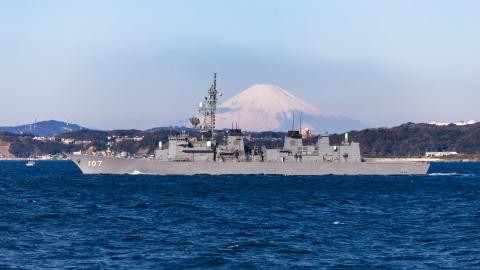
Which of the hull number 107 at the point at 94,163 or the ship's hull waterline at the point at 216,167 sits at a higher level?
the hull number 107 at the point at 94,163

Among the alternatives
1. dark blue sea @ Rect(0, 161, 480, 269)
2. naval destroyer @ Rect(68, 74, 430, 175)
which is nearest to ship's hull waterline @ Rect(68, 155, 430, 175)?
naval destroyer @ Rect(68, 74, 430, 175)

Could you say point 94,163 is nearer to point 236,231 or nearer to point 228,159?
point 228,159

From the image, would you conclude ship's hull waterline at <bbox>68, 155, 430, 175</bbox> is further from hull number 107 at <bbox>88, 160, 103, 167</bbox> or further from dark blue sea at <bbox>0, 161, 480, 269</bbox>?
dark blue sea at <bbox>0, 161, 480, 269</bbox>

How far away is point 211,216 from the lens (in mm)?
42250

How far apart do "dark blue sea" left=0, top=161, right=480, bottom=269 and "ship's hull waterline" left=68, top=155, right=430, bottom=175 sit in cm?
3051

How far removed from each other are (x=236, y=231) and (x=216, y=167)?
2191 inches

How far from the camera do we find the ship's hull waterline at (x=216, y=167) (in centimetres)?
9044

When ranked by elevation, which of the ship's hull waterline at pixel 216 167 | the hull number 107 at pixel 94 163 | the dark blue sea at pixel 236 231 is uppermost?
the hull number 107 at pixel 94 163

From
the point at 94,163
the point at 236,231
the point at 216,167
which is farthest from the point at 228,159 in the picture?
the point at 236,231

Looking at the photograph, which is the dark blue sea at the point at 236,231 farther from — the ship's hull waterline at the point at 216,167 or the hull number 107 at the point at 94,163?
the hull number 107 at the point at 94,163

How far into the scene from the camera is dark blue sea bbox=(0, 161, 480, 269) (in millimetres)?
28172

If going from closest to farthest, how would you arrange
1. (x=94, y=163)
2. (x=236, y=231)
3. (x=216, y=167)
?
(x=236, y=231)
(x=216, y=167)
(x=94, y=163)

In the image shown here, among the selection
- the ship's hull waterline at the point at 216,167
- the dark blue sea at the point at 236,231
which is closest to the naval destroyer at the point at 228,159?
the ship's hull waterline at the point at 216,167

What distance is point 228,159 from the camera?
92938mm
